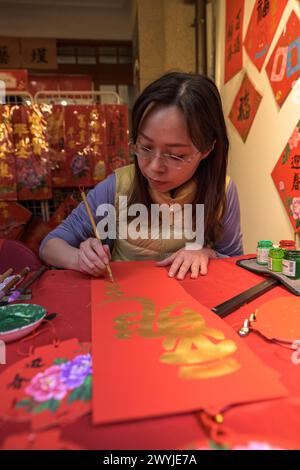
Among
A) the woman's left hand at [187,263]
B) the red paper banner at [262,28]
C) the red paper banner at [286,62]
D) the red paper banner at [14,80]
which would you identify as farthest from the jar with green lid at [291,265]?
the red paper banner at [14,80]

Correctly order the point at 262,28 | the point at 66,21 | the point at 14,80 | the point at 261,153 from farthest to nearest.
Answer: the point at 66,21, the point at 14,80, the point at 261,153, the point at 262,28

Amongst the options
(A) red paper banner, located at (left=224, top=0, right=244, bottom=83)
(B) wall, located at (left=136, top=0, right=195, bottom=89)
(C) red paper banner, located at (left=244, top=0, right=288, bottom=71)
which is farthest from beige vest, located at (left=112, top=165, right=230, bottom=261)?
(B) wall, located at (left=136, top=0, right=195, bottom=89)

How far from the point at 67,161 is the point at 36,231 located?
59cm

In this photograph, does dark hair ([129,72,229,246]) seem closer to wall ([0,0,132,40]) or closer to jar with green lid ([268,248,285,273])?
jar with green lid ([268,248,285,273])

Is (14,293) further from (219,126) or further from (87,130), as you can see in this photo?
(87,130)

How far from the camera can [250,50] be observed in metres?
1.98

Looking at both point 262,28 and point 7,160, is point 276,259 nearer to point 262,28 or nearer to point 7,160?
point 262,28

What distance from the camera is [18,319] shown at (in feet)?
2.04

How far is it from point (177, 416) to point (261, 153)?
1834 millimetres

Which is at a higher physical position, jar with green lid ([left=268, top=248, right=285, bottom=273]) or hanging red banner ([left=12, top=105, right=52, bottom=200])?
hanging red banner ([left=12, top=105, right=52, bottom=200])

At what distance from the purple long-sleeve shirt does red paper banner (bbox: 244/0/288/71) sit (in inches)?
40.2

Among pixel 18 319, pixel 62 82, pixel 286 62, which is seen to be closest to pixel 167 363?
pixel 18 319

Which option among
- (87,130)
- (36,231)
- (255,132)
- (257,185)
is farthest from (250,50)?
(36,231)

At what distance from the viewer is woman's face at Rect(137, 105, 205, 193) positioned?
2.79 feet
